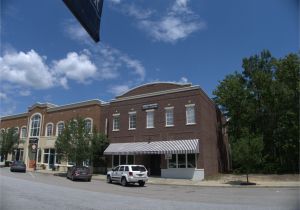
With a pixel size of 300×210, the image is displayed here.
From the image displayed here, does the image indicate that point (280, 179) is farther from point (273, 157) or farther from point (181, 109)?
point (181, 109)

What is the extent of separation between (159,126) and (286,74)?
17225 mm

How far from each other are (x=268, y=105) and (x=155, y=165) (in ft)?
53.1

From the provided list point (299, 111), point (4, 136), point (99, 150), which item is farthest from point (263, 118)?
point (4, 136)

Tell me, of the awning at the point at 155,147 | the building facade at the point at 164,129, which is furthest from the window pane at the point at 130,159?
the awning at the point at 155,147

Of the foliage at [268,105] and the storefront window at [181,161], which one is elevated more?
the foliage at [268,105]

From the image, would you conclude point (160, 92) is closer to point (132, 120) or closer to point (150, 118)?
point (150, 118)

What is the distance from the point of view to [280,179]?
30.4m

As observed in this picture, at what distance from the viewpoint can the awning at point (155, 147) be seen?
31.0 metres

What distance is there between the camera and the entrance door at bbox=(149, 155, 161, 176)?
35.3 metres

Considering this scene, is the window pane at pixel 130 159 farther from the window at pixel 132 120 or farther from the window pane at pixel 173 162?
the window pane at pixel 173 162

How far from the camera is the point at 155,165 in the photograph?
35.6m

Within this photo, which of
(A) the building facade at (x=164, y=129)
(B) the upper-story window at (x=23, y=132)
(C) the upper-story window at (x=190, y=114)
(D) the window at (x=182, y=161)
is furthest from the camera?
(B) the upper-story window at (x=23, y=132)

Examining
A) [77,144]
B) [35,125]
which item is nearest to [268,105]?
[77,144]

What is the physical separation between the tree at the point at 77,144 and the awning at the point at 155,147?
5.83 ft
